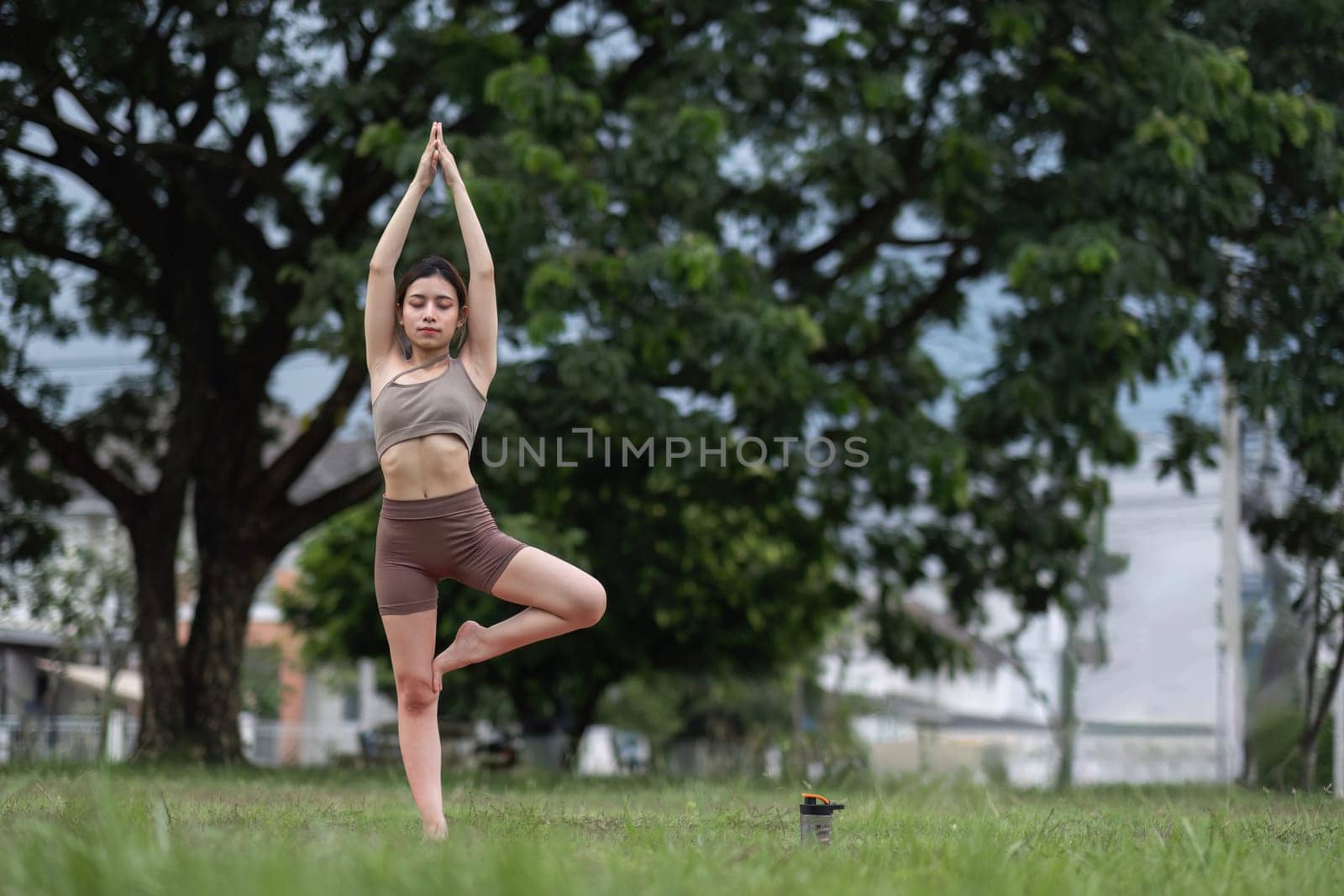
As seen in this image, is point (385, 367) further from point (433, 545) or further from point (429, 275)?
point (433, 545)

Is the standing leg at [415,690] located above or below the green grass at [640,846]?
above

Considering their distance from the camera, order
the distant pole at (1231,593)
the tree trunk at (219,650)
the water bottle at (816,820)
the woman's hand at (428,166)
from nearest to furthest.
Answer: the water bottle at (816,820)
the woman's hand at (428,166)
the tree trunk at (219,650)
the distant pole at (1231,593)

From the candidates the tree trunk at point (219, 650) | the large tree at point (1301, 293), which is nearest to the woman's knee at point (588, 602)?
the large tree at point (1301, 293)

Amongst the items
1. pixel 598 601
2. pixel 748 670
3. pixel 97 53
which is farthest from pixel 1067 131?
pixel 748 670

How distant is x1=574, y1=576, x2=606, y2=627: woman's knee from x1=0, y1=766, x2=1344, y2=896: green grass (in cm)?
64

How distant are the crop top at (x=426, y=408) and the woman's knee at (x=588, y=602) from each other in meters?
0.58

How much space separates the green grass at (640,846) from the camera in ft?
9.46

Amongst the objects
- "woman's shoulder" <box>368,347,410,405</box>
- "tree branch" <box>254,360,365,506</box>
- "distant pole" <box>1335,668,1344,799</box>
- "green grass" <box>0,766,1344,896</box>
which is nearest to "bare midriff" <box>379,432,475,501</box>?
"woman's shoulder" <box>368,347,410,405</box>

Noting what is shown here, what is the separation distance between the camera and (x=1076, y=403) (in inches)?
423

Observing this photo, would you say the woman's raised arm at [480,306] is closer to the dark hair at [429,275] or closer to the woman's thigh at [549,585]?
the dark hair at [429,275]

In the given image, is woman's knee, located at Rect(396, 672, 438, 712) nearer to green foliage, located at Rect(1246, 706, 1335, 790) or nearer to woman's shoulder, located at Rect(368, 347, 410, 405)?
woman's shoulder, located at Rect(368, 347, 410, 405)

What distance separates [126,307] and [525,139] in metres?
6.52

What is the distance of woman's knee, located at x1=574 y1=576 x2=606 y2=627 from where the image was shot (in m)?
4.61

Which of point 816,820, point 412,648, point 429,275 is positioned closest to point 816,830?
point 816,820
